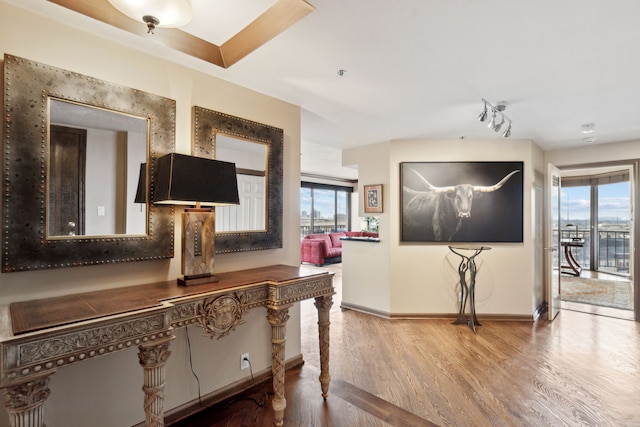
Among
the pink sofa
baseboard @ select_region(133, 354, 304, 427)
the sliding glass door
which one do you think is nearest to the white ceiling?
baseboard @ select_region(133, 354, 304, 427)

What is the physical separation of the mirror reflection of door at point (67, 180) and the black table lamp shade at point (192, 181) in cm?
36

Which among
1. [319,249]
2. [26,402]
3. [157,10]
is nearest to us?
[26,402]

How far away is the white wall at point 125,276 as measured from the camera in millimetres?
1534

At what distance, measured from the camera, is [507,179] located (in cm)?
382

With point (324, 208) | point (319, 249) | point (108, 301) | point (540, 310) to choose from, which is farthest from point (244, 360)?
point (324, 208)

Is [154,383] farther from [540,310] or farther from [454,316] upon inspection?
[540,310]

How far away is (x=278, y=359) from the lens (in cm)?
197

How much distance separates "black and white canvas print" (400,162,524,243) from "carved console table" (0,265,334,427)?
2150 mm

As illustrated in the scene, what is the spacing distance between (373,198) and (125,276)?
299cm

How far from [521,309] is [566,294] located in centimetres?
213

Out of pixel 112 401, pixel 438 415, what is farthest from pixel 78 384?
pixel 438 415

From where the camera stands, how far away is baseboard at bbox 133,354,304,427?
196 cm

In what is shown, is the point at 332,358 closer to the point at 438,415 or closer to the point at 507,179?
the point at 438,415

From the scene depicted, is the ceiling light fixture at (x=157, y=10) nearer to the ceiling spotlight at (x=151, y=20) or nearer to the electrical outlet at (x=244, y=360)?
the ceiling spotlight at (x=151, y=20)
